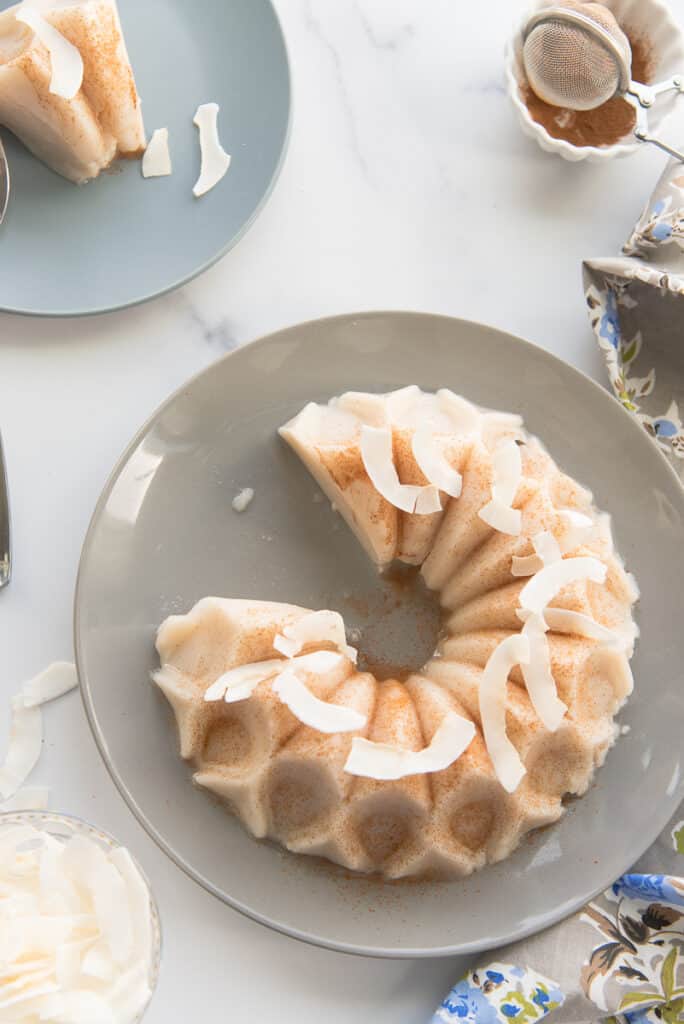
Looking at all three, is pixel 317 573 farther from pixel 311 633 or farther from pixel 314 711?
pixel 314 711

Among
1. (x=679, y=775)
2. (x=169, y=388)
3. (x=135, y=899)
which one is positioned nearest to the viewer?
(x=135, y=899)

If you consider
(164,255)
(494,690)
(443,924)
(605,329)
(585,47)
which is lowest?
(443,924)

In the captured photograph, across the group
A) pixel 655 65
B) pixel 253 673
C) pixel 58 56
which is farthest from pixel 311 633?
pixel 655 65

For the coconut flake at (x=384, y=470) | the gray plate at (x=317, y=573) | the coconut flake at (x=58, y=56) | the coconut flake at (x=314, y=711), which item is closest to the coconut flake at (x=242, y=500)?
the gray plate at (x=317, y=573)

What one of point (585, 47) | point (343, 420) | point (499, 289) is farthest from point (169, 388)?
point (585, 47)

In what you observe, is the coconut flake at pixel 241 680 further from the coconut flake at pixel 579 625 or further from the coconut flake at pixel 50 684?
the coconut flake at pixel 579 625

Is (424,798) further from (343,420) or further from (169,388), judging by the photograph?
(169,388)
